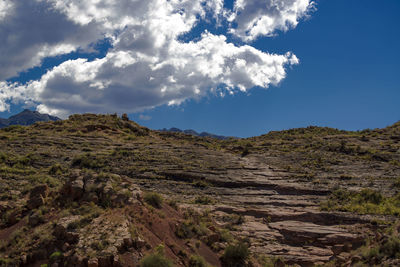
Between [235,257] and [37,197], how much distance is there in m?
9.75

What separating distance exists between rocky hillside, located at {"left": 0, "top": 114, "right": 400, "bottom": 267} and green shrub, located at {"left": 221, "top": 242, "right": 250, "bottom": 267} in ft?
0.16

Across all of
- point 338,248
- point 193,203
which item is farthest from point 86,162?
point 338,248

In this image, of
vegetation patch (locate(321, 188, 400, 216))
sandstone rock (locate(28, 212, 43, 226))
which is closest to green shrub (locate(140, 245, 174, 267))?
sandstone rock (locate(28, 212, 43, 226))

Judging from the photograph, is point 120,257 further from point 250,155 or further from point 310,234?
point 250,155

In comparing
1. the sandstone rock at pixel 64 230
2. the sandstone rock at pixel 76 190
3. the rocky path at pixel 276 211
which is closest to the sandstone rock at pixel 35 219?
the sandstone rock at pixel 64 230

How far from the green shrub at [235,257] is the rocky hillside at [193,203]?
0.05 metres

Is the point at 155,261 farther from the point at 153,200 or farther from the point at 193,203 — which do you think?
the point at 193,203

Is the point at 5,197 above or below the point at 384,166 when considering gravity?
below

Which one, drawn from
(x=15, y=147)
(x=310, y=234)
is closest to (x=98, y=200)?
(x=310, y=234)

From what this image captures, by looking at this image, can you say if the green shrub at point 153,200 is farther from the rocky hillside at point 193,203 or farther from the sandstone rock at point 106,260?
the sandstone rock at point 106,260

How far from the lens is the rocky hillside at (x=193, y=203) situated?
1258 centimetres

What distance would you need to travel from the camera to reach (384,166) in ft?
103

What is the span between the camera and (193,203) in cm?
2330

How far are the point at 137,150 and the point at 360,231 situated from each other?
24.1m
